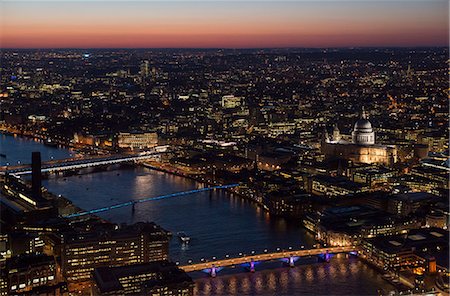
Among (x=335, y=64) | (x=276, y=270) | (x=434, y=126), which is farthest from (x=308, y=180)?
(x=335, y=64)

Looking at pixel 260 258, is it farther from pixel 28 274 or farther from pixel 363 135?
pixel 363 135

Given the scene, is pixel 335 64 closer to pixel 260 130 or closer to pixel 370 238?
pixel 260 130

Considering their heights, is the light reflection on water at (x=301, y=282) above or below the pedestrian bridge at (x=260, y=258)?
below

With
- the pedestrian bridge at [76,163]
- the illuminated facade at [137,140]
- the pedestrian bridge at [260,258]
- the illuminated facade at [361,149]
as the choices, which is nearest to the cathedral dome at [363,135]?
the illuminated facade at [361,149]

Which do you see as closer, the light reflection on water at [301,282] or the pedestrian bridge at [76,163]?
the light reflection on water at [301,282]

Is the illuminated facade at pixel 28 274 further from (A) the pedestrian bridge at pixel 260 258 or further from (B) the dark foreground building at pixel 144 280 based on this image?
(A) the pedestrian bridge at pixel 260 258

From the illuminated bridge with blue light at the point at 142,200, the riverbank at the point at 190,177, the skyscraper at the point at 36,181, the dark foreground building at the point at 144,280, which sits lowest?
the riverbank at the point at 190,177
